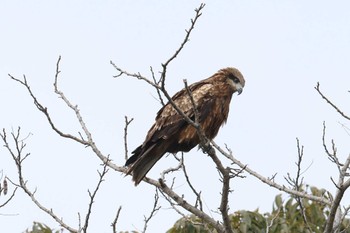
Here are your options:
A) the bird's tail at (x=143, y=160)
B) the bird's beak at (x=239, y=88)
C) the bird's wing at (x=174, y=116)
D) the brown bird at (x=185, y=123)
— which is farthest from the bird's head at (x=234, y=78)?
the bird's tail at (x=143, y=160)

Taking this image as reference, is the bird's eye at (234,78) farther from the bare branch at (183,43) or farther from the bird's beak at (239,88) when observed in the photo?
the bare branch at (183,43)

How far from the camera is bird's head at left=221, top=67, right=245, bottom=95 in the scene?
7527 mm

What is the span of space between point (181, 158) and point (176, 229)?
127 cm

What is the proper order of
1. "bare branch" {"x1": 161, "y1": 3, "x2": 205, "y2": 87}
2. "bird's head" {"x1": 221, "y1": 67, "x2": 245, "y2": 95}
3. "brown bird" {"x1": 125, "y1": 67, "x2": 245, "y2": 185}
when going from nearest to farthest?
"bare branch" {"x1": 161, "y1": 3, "x2": 205, "y2": 87} < "brown bird" {"x1": 125, "y1": 67, "x2": 245, "y2": 185} < "bird's head" {"x1": 221, "y1": 67, "x2": 245, "y2": 95}

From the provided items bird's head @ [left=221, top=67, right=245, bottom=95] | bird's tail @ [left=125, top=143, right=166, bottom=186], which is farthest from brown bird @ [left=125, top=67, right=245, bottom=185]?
bird's head @ [left=221, top=67, right=245, bottom=95]

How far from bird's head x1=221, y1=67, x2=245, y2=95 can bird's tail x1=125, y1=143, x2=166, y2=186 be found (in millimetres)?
1013

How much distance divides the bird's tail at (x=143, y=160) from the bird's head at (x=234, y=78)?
1013 mm

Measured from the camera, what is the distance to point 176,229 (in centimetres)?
743

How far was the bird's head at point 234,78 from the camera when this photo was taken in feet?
24.7

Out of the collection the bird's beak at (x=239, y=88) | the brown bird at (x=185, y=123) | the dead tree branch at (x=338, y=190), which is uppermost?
the bird's beak at (x=239, y=88)

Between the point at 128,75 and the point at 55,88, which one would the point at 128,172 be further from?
the point at 128,75

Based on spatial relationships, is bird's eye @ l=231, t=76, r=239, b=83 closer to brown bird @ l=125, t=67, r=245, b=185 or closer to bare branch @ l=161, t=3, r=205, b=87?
brown bird @ l=125, t=67, r=245, b=185

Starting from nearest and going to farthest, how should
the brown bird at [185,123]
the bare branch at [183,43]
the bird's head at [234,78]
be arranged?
the bare branch at [183,43], the brown bird at [185,123], the bird's head at [234,78]

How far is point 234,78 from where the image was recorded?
25.0ft
